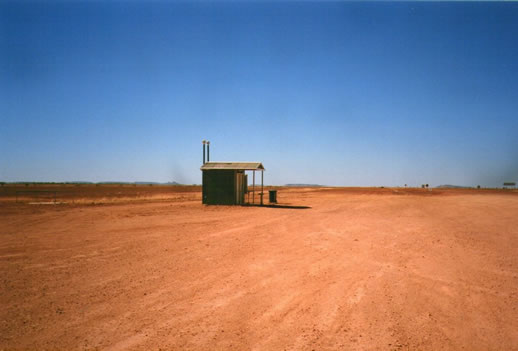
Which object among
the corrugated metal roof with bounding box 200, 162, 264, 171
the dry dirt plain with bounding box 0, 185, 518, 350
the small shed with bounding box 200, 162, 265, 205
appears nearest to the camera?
the dry dirt plain with bounding box 0, 185, 518, 350

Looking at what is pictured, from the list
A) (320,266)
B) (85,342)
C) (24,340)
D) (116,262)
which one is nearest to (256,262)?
(320,266)

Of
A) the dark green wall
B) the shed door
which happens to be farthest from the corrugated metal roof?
the shed door

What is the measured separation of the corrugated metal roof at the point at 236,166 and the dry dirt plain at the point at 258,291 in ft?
38.7

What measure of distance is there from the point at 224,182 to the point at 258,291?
57.3ft

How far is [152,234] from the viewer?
10.6m

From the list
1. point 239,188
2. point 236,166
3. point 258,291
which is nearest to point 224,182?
point 239,188

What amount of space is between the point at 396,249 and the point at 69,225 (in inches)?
487

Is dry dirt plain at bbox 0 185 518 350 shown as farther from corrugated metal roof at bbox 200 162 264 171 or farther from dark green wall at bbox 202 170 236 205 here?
dark green wall at bbox 202 170 236 205

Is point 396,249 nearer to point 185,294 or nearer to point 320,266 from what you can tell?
point 320,266

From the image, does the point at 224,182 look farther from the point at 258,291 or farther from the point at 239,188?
the point at 258,291

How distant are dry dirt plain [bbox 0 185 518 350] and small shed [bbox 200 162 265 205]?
39.2 feet

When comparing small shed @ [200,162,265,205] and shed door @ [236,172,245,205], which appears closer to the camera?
small shed @ [200,162,265,205]

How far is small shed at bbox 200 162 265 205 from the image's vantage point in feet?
73.2

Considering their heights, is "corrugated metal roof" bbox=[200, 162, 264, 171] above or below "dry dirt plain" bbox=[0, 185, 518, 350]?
above
